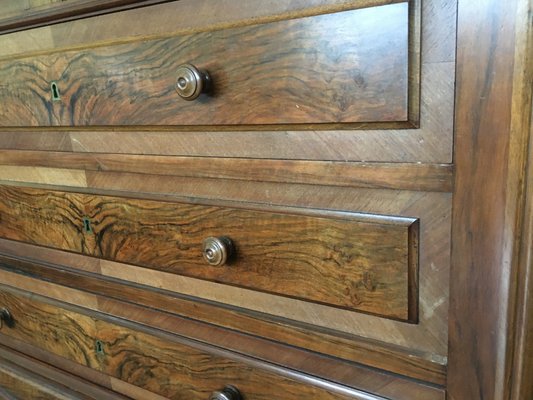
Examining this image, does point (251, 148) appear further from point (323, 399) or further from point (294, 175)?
point (323, 399)

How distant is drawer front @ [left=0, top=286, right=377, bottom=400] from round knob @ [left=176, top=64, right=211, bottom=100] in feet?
1.06

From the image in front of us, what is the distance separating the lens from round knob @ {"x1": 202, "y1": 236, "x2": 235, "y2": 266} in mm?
506

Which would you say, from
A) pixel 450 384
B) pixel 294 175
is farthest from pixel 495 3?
pixel 450 384

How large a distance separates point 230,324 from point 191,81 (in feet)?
0.96

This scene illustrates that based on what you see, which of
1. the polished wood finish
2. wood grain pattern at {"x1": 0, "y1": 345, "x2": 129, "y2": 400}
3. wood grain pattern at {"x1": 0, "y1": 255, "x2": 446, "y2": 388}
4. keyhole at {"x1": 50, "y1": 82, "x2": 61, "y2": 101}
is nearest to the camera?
the polished wood finish

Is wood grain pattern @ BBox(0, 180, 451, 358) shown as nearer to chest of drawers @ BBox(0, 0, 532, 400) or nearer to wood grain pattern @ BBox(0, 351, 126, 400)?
chest of drawers @ BBox(0, 0, 532, 400)

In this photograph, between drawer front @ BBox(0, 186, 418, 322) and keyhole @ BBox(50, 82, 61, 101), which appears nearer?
drawer front @ BBox(0, 186, 418, 322)

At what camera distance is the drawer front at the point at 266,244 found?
1.42 ft

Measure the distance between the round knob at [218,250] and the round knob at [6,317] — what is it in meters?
0.51

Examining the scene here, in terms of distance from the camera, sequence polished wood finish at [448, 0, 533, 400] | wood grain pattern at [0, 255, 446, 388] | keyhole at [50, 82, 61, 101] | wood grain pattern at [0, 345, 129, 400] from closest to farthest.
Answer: polished wood finish at [448, 0, 533, 400], wood grain pattern at [0, 255, 446, 388], keyhole at [50, 82, 61, 101], wood grain pattern at [0, 345, 129, 400]

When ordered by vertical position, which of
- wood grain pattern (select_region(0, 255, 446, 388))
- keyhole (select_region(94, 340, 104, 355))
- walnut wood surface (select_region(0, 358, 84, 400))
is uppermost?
wood grain pattern (select_region(0, 255, 446, 388))

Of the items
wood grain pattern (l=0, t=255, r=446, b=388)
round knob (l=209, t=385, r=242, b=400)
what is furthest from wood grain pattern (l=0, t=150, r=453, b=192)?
round knob (l=209, t=385, r=242, b=400)

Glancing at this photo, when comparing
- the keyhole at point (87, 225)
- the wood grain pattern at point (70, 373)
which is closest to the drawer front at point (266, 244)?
the keyhole at point (87, 225)

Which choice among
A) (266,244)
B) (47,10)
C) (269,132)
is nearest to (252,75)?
(269,132)
